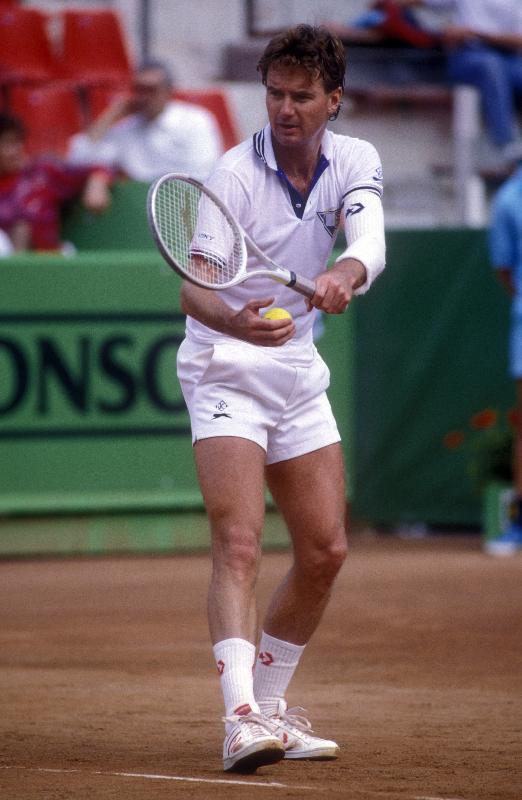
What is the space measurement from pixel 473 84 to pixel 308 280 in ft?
33.8

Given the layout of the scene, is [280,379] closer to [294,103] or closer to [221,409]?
[221,409]

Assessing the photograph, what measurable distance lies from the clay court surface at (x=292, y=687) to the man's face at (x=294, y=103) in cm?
178

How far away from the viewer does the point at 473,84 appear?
14.3 meters

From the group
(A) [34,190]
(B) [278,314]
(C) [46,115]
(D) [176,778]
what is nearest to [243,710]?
(D) [176,778]

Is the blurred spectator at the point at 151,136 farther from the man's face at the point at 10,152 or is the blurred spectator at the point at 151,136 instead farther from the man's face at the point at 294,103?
the man's face at the point at 294,103

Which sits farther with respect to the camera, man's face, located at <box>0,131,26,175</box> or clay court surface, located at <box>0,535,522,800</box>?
man's face, located at <box>0,131,26,175</box>

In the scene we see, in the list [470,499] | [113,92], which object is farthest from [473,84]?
[470,499]

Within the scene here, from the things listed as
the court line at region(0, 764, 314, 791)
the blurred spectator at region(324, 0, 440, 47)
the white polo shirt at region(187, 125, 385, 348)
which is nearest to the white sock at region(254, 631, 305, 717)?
the court line at region(0, 764, 314, 791)

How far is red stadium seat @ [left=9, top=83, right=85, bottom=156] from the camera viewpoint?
41.5 feet

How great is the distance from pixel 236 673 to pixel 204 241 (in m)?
1.20

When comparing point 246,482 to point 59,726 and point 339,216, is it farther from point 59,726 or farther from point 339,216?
point 59,726

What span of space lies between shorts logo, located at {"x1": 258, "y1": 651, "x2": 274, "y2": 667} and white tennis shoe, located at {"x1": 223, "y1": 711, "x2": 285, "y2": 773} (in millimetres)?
468

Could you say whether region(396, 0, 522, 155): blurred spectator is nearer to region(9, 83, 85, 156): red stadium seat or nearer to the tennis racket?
region(9, 83, 85, 156): red stadium seat

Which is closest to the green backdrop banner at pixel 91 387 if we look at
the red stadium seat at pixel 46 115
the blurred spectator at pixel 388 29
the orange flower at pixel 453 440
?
the orange flower at pixel 453 440
